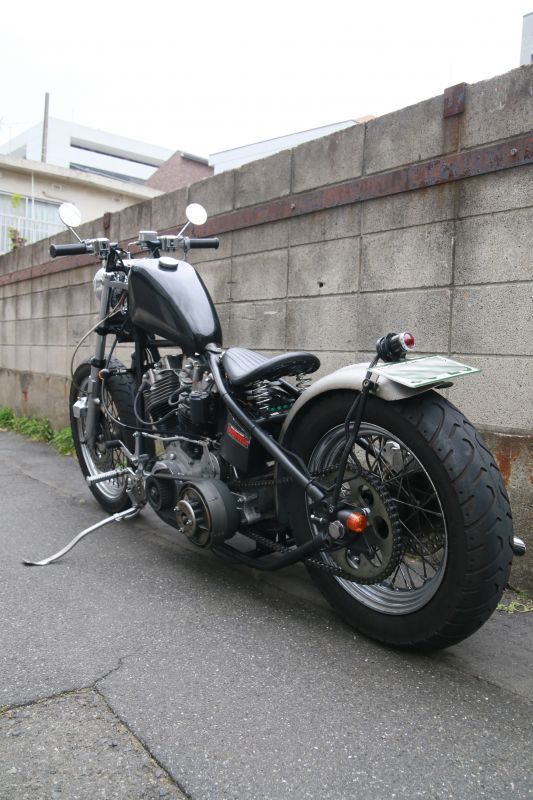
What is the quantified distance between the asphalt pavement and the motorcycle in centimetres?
19

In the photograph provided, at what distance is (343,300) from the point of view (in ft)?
11.9

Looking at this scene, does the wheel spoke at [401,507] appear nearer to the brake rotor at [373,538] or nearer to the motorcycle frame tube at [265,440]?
the brake rotor at [373,538]

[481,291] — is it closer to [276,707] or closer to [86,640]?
[276,707]

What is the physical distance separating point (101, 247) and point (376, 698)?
2757mm

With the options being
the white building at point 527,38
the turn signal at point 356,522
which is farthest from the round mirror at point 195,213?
the white building at point 527,38

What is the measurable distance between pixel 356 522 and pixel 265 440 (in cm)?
54


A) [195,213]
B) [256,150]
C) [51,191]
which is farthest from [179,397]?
[256,150]

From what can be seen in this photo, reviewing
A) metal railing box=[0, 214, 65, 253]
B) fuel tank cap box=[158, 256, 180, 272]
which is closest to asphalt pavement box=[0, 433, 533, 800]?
fuel tank cap box=[158, 256, 180, 272]

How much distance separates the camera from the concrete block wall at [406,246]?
281 cm

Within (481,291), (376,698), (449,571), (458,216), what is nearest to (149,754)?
(376,698)

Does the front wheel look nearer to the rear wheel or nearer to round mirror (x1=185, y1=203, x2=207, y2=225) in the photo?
the rear wheel

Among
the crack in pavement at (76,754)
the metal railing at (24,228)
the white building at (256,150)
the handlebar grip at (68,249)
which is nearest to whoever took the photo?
the crack in pavement at (76,754)

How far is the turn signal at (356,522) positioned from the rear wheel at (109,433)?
1.77m

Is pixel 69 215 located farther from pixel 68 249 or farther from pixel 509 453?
pixel 509 453
